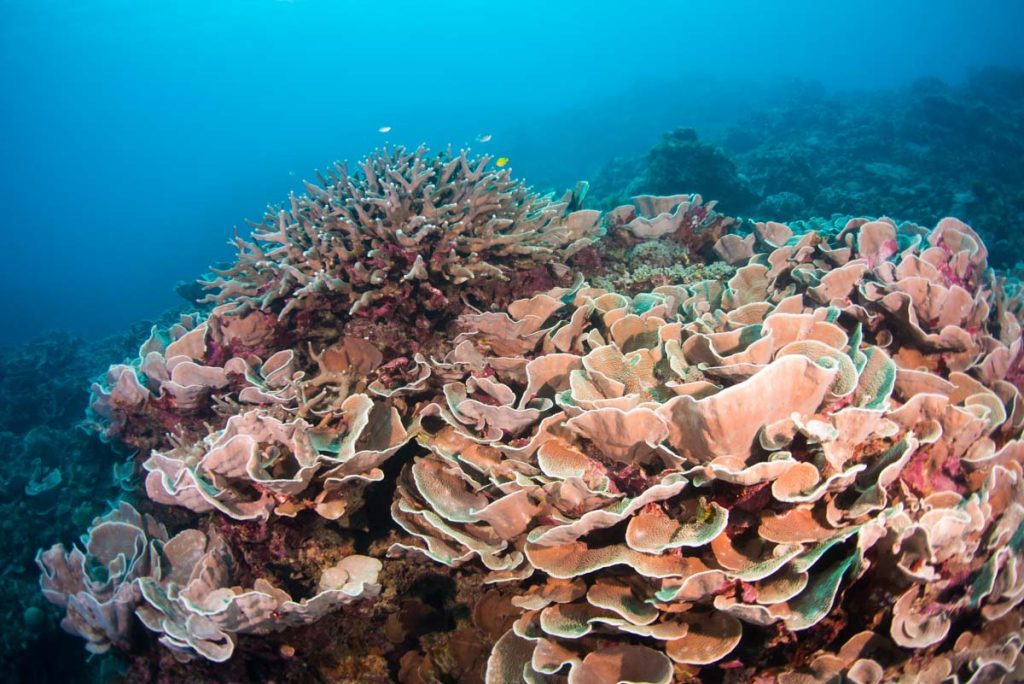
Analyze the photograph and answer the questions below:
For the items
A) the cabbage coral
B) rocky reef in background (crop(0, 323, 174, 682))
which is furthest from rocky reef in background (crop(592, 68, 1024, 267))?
rocky reef in background (crop(0, 323, 174, 682))

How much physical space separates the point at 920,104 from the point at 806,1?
5426 inches

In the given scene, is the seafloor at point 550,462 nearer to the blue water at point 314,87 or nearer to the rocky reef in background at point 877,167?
the rocky reef in background at point 877,167

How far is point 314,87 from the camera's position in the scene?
14100 cm

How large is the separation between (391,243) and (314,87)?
164 m

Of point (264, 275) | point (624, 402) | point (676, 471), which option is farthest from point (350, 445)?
point (264, 275)

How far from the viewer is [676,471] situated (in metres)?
2.42

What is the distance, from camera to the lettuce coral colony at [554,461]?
215cm

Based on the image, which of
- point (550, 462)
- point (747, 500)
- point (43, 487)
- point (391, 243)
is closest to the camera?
point (747, 500)

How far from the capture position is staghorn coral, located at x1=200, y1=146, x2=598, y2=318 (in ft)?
12.5

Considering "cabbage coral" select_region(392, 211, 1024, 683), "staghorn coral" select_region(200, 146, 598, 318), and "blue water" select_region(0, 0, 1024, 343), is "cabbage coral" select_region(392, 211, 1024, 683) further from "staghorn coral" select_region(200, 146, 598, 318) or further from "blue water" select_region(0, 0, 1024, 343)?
"blue water" select_region(0, 0, 1024, 343)

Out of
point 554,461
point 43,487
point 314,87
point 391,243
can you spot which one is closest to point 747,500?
point 554,461

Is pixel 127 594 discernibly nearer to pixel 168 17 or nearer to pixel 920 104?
pixel 920 104

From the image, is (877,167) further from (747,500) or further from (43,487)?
(43,487)

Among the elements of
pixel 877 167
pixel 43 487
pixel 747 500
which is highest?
pixel 747 500
